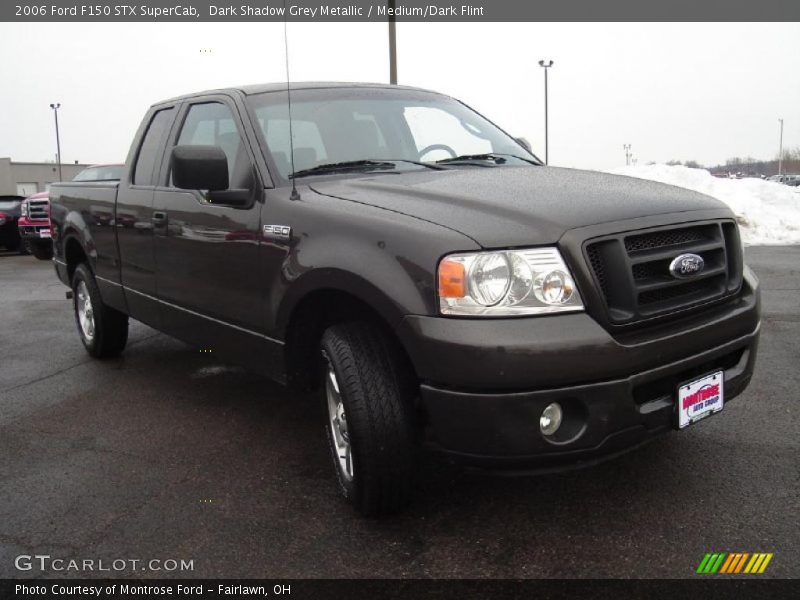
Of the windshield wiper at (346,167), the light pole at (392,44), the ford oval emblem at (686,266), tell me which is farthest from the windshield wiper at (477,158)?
the light pole at (392,44)

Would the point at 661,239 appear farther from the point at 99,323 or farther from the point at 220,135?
the point at 99,323

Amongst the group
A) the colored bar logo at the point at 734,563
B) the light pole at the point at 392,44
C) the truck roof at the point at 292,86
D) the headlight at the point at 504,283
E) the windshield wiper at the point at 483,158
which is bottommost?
the colored bar logo at the point at 734,563

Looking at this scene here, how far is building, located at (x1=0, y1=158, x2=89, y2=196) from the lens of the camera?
208 feet

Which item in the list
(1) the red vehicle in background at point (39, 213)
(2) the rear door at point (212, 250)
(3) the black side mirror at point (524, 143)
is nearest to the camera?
(2) the rear door at point (212, 250)

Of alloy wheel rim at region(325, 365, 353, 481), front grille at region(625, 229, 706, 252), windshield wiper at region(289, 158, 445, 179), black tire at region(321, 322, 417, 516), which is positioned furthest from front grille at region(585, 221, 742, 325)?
windshield wiper at region(289, 158, 445, 179)

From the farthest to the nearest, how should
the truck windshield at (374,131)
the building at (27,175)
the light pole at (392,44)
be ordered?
1. the building at (27,175)
2. the light pole at (392,44)
3. the truck windshield at (374,131)

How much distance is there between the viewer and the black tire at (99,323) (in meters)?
5.29

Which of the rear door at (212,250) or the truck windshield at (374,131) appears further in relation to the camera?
the truck windshield at (374,131)

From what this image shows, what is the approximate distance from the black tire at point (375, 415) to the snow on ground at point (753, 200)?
466 inches

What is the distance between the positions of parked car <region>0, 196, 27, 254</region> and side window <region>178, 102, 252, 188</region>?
14077 millimetres

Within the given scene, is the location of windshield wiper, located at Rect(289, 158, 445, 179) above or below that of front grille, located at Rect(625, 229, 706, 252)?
above

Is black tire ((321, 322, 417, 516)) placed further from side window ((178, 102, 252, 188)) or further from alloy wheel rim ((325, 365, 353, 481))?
side window ((178, 102, 252, 188))

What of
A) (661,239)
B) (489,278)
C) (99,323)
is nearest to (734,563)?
(661,239)

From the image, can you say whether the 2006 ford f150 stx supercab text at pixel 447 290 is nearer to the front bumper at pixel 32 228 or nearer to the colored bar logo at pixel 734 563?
the colored bar logo at pixel 734 563
